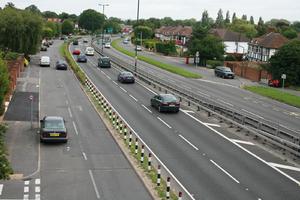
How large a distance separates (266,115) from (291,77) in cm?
2620

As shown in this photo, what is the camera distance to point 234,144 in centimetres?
2838

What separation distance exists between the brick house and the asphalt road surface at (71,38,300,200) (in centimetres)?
6355

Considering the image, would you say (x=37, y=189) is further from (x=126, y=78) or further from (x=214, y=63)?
(x=214, y=63)

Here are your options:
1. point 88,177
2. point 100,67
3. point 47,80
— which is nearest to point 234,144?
point 88,177

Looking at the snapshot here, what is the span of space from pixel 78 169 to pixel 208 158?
6512 millimetres

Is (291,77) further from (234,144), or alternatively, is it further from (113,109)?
(234,144)

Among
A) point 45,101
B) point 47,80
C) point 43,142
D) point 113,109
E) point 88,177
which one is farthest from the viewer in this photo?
point 47,80

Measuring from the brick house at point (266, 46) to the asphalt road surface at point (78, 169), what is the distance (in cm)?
6883

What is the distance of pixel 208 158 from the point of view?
25125 millimetres

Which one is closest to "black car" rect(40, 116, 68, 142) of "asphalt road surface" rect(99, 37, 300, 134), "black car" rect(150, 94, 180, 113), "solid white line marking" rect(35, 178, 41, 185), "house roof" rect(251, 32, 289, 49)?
"solid white line marking" rect(35, 178, 41, 185)

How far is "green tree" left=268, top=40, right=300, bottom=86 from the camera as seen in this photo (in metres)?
64.6

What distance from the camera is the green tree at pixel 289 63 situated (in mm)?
64562

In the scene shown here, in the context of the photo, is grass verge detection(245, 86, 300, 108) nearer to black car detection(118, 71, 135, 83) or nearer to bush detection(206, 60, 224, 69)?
black car detection(118, 71, 135, 83)

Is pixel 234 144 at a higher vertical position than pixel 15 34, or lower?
lower
